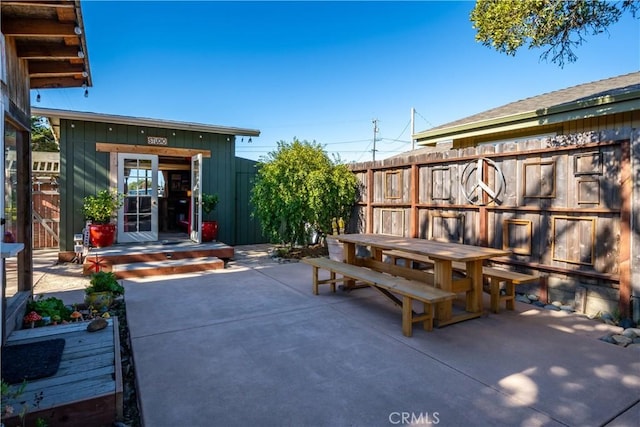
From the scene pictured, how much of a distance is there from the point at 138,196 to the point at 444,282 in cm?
682

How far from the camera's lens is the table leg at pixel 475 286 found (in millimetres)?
3799

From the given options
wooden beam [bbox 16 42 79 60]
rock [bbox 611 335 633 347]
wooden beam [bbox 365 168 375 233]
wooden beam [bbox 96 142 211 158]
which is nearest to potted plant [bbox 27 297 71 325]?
wooden beam [bbox 16 42 79 60]

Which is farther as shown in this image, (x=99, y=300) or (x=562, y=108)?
(x=562, y=108)

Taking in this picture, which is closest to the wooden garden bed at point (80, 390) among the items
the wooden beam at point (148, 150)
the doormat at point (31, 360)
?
the doormat at point (31, 360)

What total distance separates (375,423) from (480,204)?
3.88 meters

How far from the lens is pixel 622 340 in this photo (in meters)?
3.13

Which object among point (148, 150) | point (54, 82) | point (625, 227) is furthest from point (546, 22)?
point (148, 150)

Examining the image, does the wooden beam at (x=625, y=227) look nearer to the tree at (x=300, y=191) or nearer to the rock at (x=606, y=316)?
the rock at (x=606, y=316)

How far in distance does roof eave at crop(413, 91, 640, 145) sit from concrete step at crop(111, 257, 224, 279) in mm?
5181

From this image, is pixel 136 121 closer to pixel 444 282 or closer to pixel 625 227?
pixel 444 282

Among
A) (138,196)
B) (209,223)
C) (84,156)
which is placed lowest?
(209,223)

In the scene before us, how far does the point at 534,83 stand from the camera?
935 centimetres

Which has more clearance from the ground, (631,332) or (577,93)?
(577,93)

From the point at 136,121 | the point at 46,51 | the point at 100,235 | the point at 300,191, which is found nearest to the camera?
the point at 46,51
